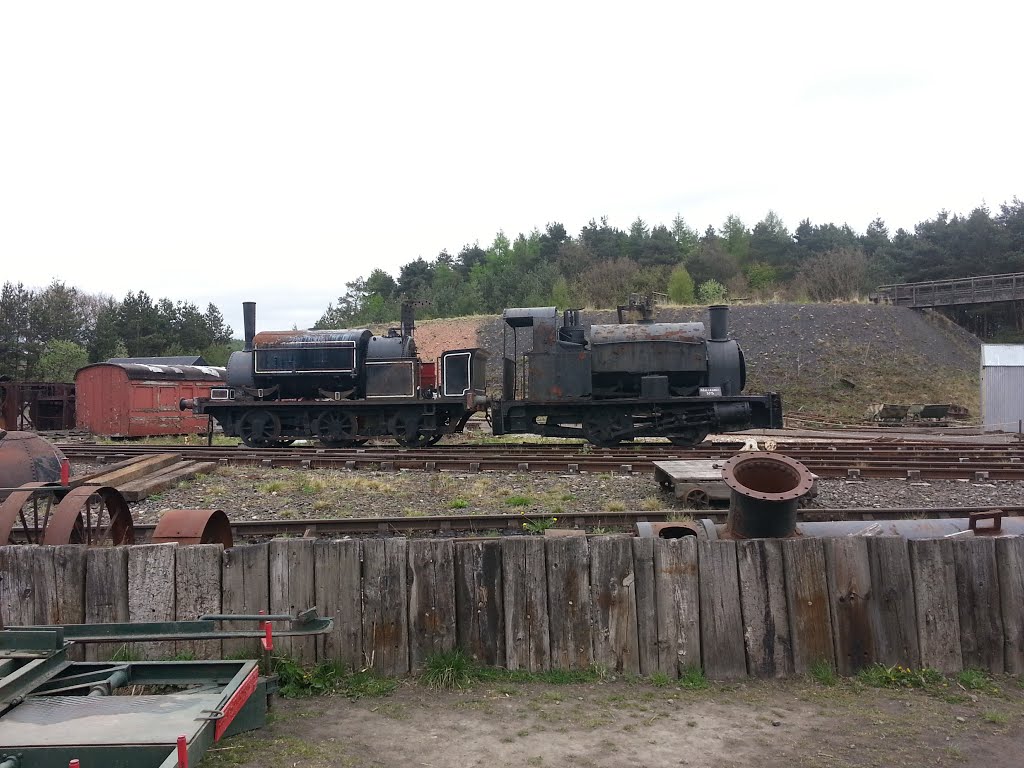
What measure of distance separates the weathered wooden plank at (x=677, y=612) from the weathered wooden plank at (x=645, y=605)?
26 mm

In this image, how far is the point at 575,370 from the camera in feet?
53.2

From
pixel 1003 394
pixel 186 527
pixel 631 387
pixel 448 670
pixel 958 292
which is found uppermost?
pixel 958 292

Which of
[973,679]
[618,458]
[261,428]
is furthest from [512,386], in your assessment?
[973,679]

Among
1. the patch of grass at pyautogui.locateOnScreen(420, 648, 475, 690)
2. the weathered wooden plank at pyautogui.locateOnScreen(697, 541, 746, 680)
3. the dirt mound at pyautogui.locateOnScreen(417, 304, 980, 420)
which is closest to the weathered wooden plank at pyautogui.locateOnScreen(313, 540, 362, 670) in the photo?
the patch of grass at pyautogui.locateOnScreen(420, 648, 475, 690)

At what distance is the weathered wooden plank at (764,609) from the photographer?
14.2 feet

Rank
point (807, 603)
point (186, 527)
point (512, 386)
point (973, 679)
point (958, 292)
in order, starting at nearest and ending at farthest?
point (973, 679), point (807, 603), point (186, 527), point (512, 386), point (958, 292)

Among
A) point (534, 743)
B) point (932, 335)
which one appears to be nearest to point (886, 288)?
point (932, 335)

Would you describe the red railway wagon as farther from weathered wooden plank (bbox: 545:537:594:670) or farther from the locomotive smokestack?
weathered wooden plank (bbox: 545:537:594:670)

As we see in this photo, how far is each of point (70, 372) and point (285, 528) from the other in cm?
4308

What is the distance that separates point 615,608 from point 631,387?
1225 cm

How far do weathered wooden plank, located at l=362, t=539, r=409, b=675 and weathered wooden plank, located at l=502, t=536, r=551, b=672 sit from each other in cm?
61

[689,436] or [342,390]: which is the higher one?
[342,390]

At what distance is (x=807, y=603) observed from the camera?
438 cm

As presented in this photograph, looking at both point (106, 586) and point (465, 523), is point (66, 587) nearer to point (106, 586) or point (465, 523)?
point (106, 586)
